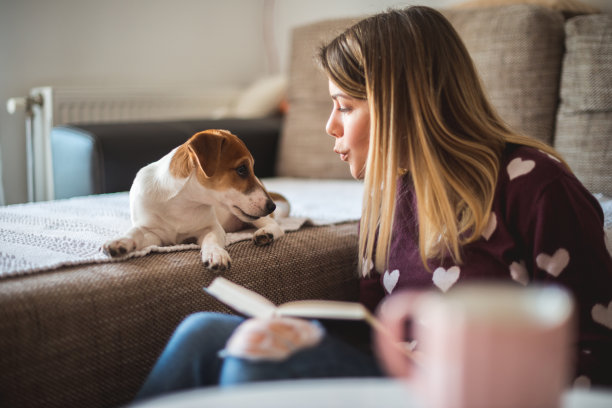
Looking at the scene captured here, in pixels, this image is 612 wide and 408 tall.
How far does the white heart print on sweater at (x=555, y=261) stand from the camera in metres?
0.87

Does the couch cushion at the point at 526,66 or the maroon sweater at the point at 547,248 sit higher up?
the couch cushion at the point at 526,66

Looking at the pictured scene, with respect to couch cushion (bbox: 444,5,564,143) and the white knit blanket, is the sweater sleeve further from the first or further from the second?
couch cushion (bbox: 444,5,564,143)

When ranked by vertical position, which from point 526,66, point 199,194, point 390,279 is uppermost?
point 526,66

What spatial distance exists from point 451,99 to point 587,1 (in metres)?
1.40

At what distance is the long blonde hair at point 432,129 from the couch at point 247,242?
1.02ft

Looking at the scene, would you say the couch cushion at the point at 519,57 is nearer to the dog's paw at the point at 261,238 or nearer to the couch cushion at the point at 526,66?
the couch cushion at the point at 526,66

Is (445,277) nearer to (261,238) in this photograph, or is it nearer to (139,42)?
(261,238)

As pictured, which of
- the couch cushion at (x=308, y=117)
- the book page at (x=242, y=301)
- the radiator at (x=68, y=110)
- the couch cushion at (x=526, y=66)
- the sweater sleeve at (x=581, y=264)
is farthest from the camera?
the radiator at (x=68, y=110)

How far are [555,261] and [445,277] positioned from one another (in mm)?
202

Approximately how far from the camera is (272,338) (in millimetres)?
636

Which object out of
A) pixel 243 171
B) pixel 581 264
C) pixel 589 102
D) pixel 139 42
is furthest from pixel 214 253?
pixel 139 42

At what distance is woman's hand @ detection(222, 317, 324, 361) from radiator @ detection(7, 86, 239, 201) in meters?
2.08

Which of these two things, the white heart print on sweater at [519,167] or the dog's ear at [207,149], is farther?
the dog's ear at [207,149]

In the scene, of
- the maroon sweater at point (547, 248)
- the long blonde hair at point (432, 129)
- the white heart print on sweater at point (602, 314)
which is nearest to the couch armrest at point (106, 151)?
the long blonde hair at point (432, 129)
